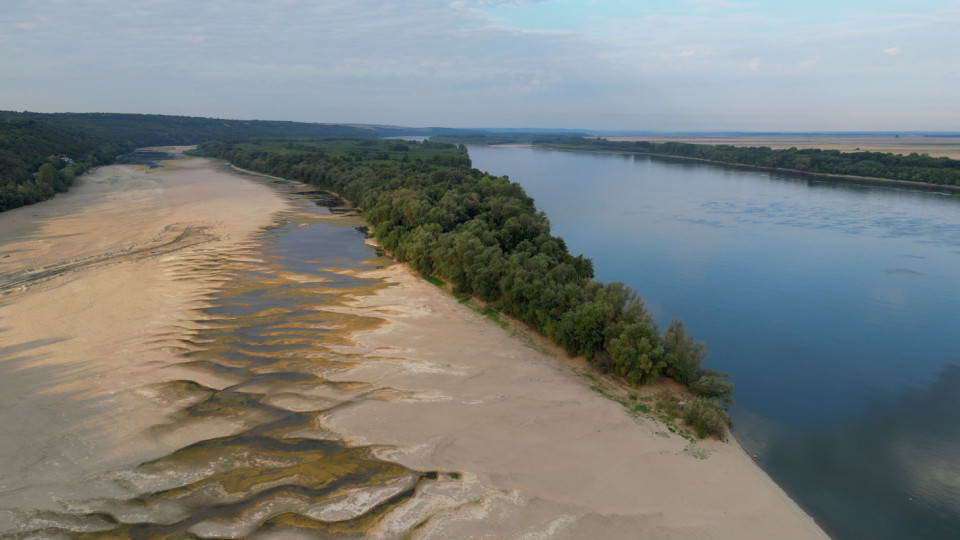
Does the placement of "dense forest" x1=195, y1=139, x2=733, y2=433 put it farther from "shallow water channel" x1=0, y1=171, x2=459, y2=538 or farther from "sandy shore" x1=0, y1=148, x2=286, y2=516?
"sandy shore" x1=0, y1=148, x2=286, y2=516

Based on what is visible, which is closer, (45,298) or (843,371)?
(843,371)

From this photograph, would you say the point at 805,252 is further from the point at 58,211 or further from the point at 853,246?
the point at 58,211

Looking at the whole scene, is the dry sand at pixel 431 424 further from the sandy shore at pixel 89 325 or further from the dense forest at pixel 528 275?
the dense forest at pixel 528 275

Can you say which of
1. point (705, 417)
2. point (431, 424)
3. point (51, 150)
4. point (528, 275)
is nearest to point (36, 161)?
point (51, 150)

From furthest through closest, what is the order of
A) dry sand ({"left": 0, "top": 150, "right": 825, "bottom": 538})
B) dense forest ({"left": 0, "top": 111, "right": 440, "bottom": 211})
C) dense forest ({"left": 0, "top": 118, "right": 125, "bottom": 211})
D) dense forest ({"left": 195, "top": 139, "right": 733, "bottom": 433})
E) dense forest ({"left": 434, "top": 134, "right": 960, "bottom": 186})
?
1. dense forest ({"left": 434, "top": 134, "right": 960, "bottom": 186})
2. dense forest ({"left": 0, "top": 111, "right": 440, "bottom": 211})
3. dense forest ({"left": 0, "top": 118, "right": 125, "bottom": 211})
4. dense forest ({"left": 195, "top": 139, "right": 733, "bottom": 433})
5. dry sand ({"left": 0, "top": 150, "right": 825, "bottom": 538})

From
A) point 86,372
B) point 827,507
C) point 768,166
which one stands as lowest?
point 827,507

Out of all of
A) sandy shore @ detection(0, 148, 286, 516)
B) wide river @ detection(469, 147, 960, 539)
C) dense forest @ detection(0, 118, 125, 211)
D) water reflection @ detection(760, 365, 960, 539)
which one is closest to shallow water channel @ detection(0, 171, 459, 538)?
sandy shore @ detection(0, 148, 286, 516)

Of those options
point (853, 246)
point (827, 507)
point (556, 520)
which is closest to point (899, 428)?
point (827, 507)
